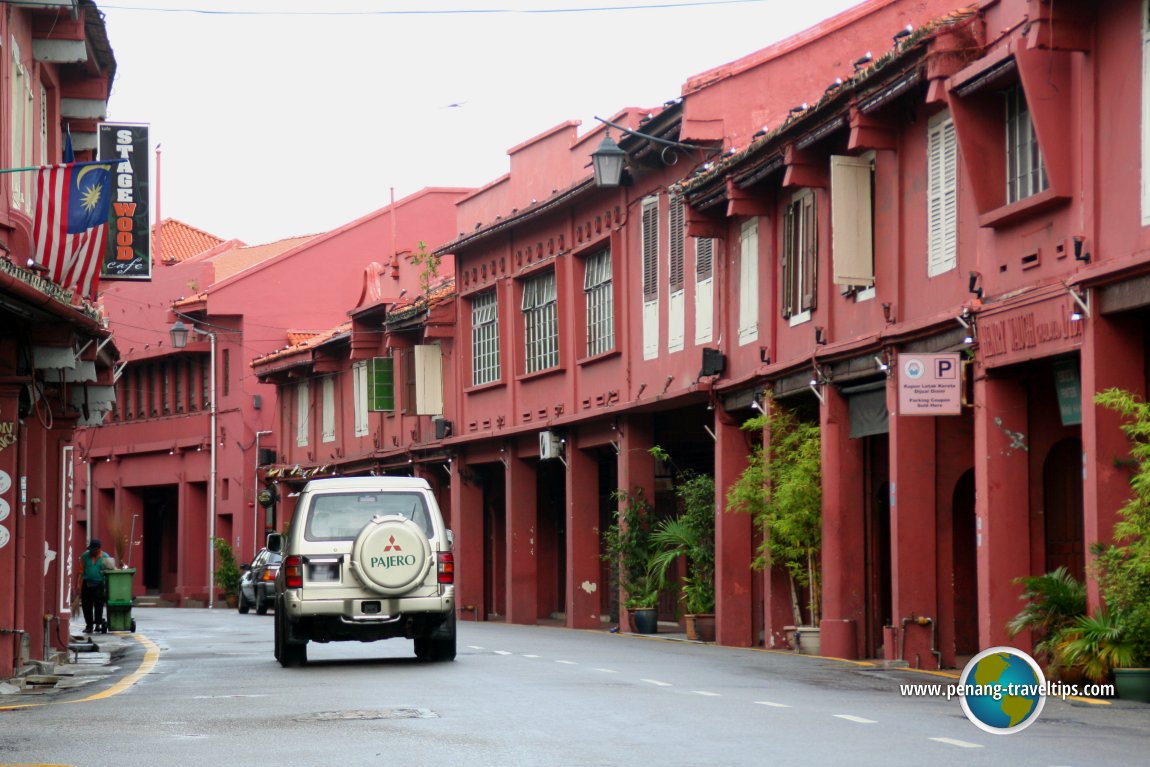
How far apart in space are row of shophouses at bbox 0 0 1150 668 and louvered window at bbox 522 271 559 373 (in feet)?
0.26

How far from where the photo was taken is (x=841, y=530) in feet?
77.9

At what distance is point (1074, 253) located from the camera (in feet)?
58.5

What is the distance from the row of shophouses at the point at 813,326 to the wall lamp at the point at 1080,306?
3 cm

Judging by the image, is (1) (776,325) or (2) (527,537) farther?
(2) (527,537)

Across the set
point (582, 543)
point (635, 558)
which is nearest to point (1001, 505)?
point (635, 558)

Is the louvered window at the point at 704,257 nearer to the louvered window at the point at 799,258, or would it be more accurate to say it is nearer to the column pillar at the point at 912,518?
the louvered window at the point at 799,258

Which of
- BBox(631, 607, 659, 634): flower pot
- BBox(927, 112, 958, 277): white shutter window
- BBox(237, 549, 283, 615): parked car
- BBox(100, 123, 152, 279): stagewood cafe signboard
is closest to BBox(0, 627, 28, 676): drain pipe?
BBox(100, 123, 152, 279): stagewood cafe signboard

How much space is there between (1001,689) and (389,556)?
9.99m

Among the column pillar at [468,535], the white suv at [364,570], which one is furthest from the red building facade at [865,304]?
the white suv at [364,570]

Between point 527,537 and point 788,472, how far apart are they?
1441cm

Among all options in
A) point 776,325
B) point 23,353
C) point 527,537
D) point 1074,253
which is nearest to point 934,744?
point 1074,253

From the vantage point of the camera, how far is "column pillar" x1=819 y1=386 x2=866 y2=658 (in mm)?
23609

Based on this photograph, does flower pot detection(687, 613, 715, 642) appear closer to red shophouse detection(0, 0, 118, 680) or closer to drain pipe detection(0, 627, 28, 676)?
red shophouse detection(0, 0, 118, 680)

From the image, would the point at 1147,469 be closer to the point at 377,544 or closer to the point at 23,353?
the point at 377,544
